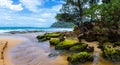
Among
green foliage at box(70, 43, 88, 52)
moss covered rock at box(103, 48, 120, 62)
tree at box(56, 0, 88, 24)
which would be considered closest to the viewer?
moss covered rock at box(103, 48, 120, 62)

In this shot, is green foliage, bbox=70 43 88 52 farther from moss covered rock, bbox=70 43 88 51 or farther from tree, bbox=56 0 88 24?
tree, bbox=56 0 88 24

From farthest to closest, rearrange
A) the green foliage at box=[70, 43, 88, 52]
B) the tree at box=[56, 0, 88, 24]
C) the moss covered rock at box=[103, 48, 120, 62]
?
1. the tree at box=[56, 0, 88, 24]
2. the green foliage at box=[70, 43, 88, 52]
3. the moss covered rock at box=[103, 48, 120, 62]

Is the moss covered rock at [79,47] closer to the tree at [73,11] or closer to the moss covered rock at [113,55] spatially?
the moss covered rock at [113,55]

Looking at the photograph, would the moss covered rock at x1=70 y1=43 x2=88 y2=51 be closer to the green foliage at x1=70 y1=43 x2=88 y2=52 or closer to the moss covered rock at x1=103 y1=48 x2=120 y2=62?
the green foliage at x1=70 y1=43 x2=88 y2=52

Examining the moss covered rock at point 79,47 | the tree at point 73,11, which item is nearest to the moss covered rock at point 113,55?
the moss covered rock at point 79,47

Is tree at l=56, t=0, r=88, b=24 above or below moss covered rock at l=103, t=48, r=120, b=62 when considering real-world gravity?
above

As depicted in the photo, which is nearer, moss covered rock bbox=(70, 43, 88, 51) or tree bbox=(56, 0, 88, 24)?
moss covered rock bbox=(70, 43, 88, 51)

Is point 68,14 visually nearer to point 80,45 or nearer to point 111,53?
point 80,45

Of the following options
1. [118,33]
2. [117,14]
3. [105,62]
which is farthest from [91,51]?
[118,33]

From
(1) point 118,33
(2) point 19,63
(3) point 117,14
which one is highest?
(3) point 117,14

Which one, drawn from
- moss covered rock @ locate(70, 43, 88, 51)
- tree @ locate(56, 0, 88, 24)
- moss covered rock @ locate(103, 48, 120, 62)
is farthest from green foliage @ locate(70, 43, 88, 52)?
tree @ locate(56, 0, 88, 24)

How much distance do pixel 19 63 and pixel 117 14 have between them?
9.89 metres

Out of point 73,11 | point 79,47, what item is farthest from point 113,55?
point 73,11

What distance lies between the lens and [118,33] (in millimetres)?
24125
